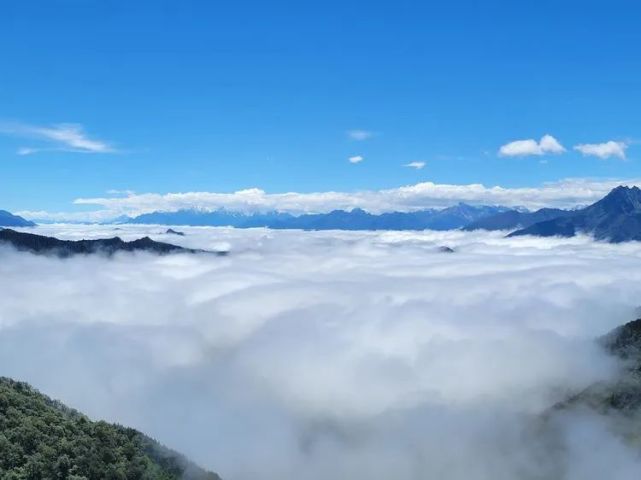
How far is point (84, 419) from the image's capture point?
145 meters

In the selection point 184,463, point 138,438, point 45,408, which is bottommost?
point 184,463

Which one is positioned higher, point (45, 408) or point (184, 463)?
point (45, 408)

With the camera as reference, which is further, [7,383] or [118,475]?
[7,383]

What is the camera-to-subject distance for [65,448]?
123 m

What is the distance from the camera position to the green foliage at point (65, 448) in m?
115

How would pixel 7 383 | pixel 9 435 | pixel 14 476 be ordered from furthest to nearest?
pixel 7 383 → pixel 9 435 → pixel 14 476

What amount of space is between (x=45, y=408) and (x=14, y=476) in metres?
33.6

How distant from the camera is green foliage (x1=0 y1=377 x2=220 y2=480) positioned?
377 ft

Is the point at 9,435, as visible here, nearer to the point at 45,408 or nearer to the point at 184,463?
the point at 45,408

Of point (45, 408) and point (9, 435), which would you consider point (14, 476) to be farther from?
point (45, 408)

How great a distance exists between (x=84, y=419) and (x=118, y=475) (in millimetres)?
24586

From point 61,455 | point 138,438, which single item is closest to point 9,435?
point 61,455

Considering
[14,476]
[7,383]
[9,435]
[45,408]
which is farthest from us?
[7,383]

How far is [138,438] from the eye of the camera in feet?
495
